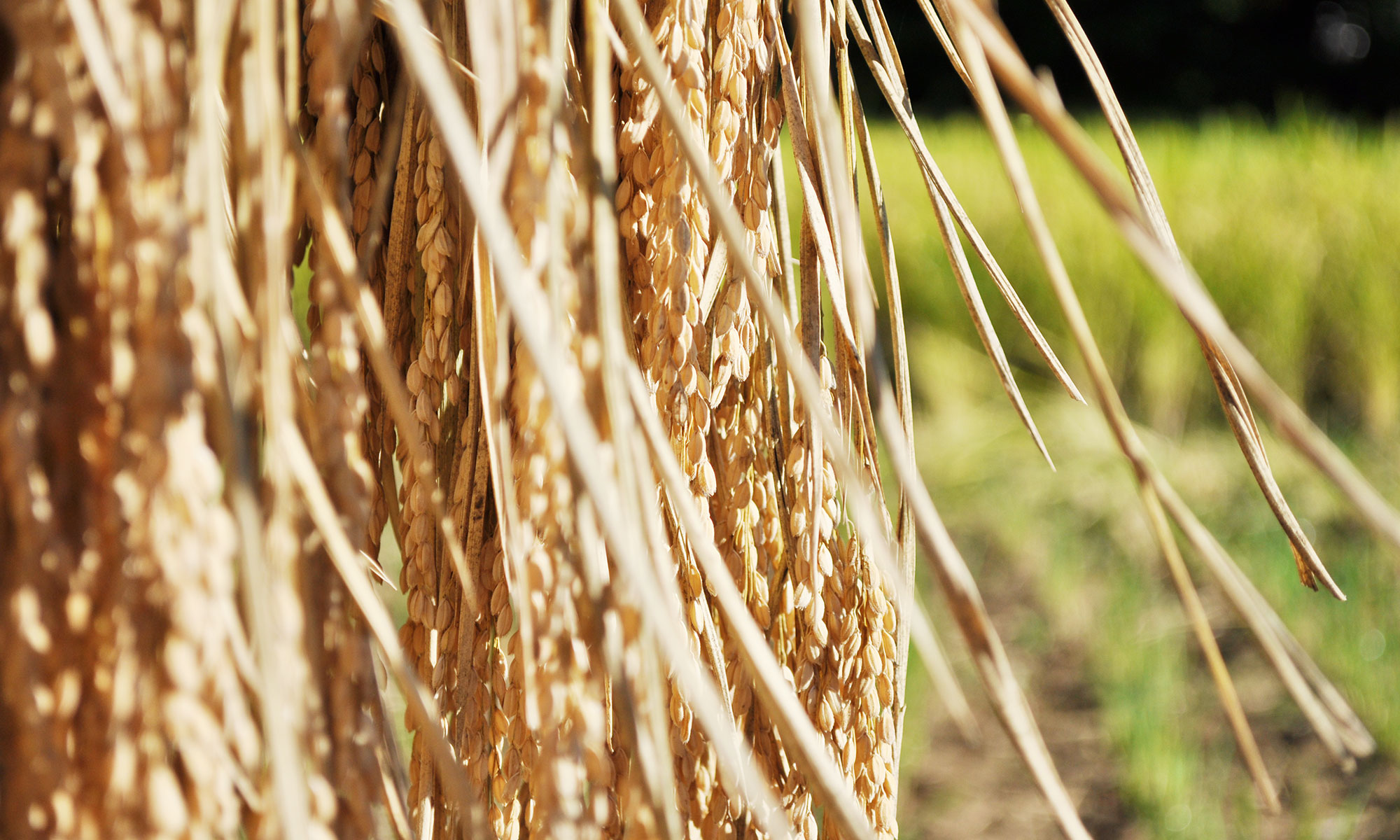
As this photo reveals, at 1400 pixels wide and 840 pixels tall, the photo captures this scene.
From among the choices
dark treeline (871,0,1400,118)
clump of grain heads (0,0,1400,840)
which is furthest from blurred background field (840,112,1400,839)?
dark treeline (871,0,1400,118)

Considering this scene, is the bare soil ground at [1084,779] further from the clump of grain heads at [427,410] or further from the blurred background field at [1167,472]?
the clump of grain heads at [427,410]

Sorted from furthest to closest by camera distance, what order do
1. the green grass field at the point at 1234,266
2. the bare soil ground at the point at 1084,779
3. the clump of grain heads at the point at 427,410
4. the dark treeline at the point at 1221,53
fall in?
the dark treeline at the point at 1221,53
the green grass field at the point at 1234,266
the bare soil ground at the point at 1084,779
the clump of grain heads at the point at 427,410

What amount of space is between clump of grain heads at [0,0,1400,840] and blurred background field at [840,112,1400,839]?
4.94 ft

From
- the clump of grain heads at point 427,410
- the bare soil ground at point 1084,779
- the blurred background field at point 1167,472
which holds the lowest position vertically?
the bare soil ground at point 1084,779

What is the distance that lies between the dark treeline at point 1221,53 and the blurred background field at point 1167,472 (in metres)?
7.87

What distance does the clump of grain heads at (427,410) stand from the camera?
281 mm

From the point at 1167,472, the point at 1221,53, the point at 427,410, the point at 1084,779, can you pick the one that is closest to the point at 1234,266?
the point at 1167,472

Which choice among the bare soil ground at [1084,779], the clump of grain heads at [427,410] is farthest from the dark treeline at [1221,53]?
the clump of grain heads at [427,410]

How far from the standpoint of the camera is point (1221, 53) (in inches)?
445

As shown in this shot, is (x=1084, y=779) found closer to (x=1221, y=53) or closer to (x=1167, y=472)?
(x=1167, y=472)

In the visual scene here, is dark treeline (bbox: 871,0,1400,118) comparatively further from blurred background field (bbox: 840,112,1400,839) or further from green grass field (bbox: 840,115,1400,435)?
green grass field (bbox: 840,115,1400,435)

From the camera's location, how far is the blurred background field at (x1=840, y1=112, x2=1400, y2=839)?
1.75 m

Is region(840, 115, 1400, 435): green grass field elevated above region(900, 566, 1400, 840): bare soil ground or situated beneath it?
elevated above

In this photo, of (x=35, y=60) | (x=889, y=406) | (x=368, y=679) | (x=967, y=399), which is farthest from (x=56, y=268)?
(x=967, y=399)
